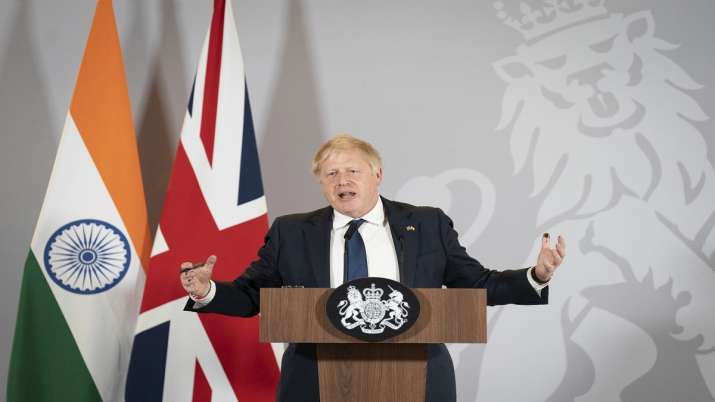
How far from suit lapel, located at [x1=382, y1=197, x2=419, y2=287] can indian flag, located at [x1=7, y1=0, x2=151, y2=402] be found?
55.1 inches

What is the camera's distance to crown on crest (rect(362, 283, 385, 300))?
1603mm

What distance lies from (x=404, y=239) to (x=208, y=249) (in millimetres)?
1220

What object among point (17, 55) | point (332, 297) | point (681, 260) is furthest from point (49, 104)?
point (681, 260)

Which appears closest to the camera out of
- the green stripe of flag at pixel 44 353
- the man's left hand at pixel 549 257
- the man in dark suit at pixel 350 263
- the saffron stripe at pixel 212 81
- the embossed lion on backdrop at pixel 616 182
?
the man's left hand at pixel 549 257

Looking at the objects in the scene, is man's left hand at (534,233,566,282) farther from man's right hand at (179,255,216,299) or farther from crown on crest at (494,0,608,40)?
crown on crest at (494,0,608,40)

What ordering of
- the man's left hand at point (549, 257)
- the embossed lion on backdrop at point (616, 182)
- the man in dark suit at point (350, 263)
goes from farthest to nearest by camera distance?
the embossed lion on backdrop at point (616, 182)
the man in dark suit at point (350, 263)
the man's left hand at point (549, 257)

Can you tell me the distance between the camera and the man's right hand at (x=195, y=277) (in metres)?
1.90

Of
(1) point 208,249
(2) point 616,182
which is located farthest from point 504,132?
(1) point 208,249

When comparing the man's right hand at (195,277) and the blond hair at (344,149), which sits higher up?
the blond hair at (344,149)

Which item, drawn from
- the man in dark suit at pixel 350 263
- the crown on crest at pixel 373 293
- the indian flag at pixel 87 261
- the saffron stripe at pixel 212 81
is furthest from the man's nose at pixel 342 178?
the indian flag at pixel 87 261

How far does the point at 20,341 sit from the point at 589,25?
2967 millimetres

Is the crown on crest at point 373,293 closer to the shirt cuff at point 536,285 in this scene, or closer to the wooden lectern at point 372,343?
the wooden lectern at point 372,343

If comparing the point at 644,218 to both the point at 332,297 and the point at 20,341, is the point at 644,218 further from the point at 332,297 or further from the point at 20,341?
the point at 20,341

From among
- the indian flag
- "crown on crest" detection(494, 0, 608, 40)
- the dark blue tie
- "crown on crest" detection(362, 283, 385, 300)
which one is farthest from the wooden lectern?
"crown on crest" detection(494, 0, 608, 40)
